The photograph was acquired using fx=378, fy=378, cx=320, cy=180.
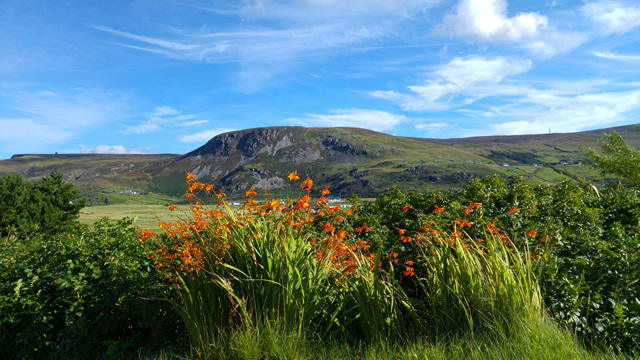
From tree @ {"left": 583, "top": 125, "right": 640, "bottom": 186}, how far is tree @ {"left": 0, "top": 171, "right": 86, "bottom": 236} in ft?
126

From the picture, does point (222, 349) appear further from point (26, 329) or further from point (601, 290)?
point (601, 290)

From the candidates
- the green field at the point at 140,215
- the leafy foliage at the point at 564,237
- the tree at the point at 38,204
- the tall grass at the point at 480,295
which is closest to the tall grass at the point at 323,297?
the tall grass at the point at 480,295

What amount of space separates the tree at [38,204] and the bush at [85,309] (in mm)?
29878

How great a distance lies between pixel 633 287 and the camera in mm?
3744

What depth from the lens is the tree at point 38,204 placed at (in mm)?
30672

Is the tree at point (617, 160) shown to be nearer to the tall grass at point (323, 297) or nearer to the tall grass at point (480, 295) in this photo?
the tall grass at point (480, 295)

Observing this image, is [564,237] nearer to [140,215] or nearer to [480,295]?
[480,295]

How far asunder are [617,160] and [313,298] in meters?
26.4

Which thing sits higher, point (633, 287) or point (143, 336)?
point (633, 287)

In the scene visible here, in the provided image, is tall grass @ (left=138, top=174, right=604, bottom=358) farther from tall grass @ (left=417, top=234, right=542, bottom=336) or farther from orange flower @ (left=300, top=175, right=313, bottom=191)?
orange flower @ (left=300, top=175, right=313, bottom=191)

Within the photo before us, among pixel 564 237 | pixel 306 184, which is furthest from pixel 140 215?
pixel 564 237

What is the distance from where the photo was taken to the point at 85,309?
449cm

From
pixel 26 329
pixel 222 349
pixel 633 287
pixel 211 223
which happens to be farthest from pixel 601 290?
pixel 26 329

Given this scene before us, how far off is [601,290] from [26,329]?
6.26m
